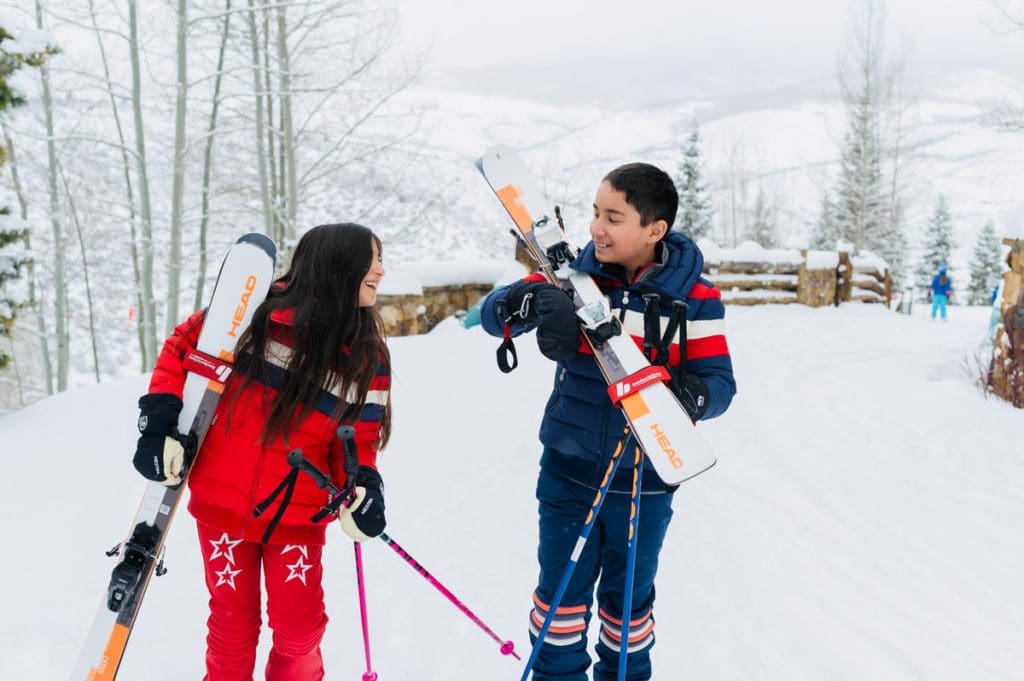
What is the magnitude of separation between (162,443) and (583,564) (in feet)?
4.24

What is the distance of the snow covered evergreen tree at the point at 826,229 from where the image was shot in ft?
105

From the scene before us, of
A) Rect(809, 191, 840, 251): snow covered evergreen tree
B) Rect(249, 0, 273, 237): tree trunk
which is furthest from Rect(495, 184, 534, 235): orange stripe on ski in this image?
Rect(809, 191, 840, 251): snow covered evergreen tree

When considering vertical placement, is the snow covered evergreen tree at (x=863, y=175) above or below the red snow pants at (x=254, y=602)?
above

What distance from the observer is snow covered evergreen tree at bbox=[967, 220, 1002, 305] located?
34906mm

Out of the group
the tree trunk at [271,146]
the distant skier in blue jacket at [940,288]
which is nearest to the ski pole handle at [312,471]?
the tree trunk at [271,146]

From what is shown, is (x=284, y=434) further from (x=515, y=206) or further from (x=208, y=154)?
(x=208, y=154)

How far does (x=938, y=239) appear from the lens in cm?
3772

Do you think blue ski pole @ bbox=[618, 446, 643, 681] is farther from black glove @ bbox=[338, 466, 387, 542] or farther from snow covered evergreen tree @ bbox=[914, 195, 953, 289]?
snow covered evergreen tree @ bbox=[914, 195, 953, 289]

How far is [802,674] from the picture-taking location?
106 inches

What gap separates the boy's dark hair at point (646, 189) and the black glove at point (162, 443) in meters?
1.46

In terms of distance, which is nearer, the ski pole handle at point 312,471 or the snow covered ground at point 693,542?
the ski pole handle at point 312,471

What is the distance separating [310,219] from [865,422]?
1423cm

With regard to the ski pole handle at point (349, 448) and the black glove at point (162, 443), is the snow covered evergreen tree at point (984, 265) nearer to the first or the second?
the ski pole handle at point (349, 448)

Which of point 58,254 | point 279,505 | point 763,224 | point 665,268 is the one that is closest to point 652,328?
point 665,268
